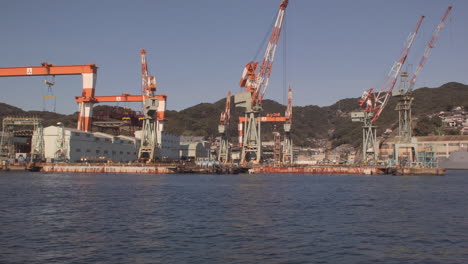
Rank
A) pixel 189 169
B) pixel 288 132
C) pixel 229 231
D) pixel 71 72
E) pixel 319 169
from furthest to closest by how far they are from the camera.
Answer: pixel 288 132 → pixel 319 169 → pixel 71 72 → pixel 189 169 → pixel 229 231

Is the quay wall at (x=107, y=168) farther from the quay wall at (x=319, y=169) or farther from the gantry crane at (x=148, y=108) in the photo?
the quay wall at (x=319, y=169)

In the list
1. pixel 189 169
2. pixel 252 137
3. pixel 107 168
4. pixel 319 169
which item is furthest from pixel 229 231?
pixel 319 169

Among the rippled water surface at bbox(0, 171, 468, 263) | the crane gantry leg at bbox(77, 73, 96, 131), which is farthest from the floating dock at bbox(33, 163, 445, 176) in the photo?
the rippled water surface at bbox(0, 171, 468, 263)

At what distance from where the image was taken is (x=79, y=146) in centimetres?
11856

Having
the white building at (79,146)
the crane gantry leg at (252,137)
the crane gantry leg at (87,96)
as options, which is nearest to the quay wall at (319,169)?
the crane gantry leg at (252,137)

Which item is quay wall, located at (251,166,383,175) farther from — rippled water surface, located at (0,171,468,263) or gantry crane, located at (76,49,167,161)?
rippled water surface, located at (0,171,468,263)

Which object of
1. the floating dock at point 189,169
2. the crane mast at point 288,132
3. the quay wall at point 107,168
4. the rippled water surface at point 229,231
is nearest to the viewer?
A: the rippled water surface at point 229,231

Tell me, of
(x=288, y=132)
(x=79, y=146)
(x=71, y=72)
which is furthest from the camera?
(x=288, y=132)

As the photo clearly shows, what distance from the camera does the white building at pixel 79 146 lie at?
115 meters

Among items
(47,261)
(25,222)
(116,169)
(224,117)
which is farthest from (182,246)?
(224,117)

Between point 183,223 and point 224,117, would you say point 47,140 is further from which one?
point 183,223

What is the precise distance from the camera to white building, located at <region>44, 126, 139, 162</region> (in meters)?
115

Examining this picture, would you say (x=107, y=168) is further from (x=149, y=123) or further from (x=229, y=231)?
(x=229, y=231)

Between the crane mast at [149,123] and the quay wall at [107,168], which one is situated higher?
the crane mast at [149,123]
